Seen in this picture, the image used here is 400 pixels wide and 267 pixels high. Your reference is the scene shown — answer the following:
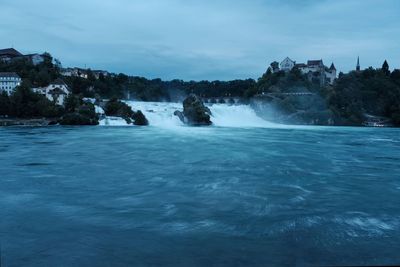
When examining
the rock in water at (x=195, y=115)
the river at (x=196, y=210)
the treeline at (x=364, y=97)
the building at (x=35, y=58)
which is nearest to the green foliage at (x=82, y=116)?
the rock in water at (x=195, y=115)

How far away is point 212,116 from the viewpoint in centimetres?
4912

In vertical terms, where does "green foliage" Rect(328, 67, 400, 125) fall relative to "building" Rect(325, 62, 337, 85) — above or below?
below

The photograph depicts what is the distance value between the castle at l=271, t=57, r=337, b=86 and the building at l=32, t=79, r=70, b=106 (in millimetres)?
41482

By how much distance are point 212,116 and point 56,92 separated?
1894 cm

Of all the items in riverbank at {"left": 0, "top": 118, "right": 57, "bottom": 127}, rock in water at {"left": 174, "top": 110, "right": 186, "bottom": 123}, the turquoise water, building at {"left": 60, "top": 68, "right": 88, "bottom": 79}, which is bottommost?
A: the turquoise water

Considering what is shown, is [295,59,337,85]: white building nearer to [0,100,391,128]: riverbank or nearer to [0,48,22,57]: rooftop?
[0,100,391,128]: riverbank

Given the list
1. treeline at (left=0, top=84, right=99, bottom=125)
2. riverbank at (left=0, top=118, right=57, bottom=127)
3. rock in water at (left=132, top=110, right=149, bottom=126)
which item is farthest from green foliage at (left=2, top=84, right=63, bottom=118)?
rock in water at (left=132, top=110, right=149, bottom=126)

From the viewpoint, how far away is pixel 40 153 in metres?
20.0

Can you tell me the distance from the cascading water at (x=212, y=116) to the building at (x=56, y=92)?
7821 millimetres

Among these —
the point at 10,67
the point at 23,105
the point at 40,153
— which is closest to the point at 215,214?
the point at 40,153

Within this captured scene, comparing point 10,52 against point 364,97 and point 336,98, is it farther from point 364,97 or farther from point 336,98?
point 364,97

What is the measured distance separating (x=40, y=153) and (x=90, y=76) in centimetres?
5223

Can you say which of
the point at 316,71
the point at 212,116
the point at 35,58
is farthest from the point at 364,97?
the point at 35,58

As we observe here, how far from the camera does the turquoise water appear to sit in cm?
693
